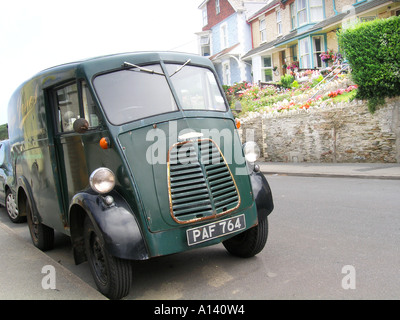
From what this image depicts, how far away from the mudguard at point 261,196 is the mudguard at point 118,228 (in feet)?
4.94

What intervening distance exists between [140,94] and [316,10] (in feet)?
83.2

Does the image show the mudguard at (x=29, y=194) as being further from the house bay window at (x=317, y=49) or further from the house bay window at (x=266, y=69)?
the house bay window at (x=266, y=69)

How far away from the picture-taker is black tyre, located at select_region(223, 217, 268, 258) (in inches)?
188

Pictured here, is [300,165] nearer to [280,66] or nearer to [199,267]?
[199,267]

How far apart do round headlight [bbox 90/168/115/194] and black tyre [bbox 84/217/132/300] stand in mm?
451

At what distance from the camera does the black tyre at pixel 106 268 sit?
3.92 meters

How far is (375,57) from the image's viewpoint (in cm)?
1234

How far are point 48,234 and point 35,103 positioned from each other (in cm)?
201

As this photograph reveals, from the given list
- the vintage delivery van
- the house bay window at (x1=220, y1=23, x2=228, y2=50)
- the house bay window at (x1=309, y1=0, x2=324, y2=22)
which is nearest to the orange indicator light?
the vintage delivery van

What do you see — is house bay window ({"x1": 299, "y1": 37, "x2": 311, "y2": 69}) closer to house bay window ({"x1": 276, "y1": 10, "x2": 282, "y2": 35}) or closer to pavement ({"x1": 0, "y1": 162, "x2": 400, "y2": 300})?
house bay window ({"x1": 276, "y1": 10, "x2": 282, "y2": 35})

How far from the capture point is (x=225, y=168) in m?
4.35

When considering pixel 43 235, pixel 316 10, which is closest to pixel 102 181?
pixel 43 235

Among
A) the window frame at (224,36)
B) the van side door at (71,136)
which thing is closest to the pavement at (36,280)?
the van side door at (71,136)
